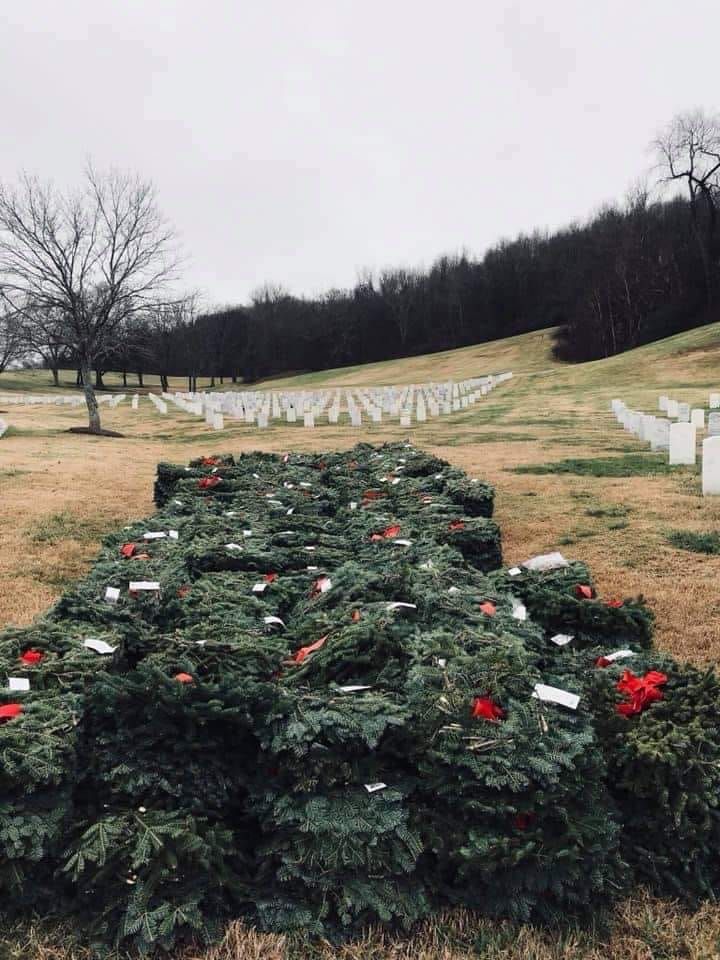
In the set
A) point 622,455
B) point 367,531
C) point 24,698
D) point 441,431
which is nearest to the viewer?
point 24,698

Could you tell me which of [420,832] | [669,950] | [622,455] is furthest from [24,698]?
[622,455]

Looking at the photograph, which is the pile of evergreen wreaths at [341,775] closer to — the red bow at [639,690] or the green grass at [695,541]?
the red bow at [639,690]

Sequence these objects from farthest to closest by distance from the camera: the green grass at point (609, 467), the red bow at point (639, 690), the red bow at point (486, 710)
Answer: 1. the green grass at point (609, 467)
2. the red bow at point (639, 690)
3. the red bow at point (486, 710)

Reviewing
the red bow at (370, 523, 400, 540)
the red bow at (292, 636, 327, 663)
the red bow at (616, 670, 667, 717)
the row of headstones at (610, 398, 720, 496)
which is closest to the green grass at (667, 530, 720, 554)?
the row of headstones at (610, 398, 720, 496)

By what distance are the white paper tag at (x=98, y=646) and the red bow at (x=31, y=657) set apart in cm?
20

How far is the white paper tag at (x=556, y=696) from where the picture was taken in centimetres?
295

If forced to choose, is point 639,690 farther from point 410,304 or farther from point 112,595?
point 410,304

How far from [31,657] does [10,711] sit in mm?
461

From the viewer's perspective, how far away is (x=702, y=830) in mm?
2779

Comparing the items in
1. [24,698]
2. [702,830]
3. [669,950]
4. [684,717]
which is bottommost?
[669,950]

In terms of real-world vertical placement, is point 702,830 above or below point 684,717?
below

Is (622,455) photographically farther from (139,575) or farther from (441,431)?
(139,575)

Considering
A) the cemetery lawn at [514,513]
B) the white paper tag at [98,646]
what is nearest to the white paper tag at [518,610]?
the cemetery lawn at [514,513]

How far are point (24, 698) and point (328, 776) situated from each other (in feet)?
4.41
